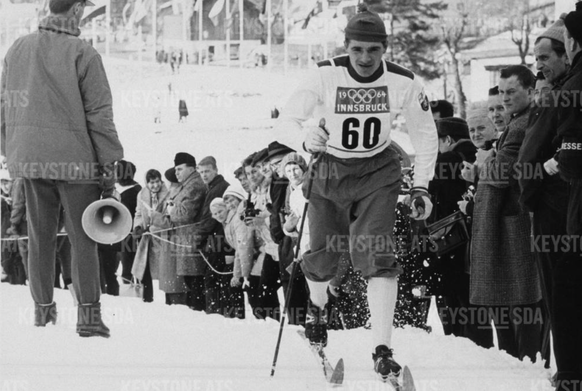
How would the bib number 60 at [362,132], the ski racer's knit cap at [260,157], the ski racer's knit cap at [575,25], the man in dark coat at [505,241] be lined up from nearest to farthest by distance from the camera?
the ski racer's knit cap at [575,25] < the bib number 60 at [362,132] < the man in dark coat at [505,241] < the ski racer's knit cap at [260,157]

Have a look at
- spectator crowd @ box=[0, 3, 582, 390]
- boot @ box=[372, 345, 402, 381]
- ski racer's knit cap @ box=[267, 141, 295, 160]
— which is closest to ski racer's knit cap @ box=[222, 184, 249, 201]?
spectator crowd @ box=[0, 3, 582, 390]

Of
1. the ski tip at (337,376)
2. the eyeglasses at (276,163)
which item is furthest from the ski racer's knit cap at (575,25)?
the eyeglasses at (276,163)

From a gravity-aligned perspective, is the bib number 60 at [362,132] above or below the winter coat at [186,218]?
above

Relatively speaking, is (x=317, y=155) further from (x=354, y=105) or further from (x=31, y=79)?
(x=31, y=79)

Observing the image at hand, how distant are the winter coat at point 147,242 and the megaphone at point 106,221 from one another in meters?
4.90

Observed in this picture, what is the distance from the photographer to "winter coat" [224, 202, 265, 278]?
9984 millimetres

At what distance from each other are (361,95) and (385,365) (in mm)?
1459

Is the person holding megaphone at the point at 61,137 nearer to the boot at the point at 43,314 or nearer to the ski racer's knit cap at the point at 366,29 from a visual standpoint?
the boot at the point at 43,314

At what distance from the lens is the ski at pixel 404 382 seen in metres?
5.27

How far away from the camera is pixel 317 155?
20.0ft

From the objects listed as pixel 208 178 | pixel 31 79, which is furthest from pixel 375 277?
pixel 208 178

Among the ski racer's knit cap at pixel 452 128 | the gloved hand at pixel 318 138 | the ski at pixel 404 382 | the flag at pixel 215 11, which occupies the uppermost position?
the flag at pixel 215 11

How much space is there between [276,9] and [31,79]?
11526mm

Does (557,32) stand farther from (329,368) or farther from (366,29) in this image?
(329,368)
